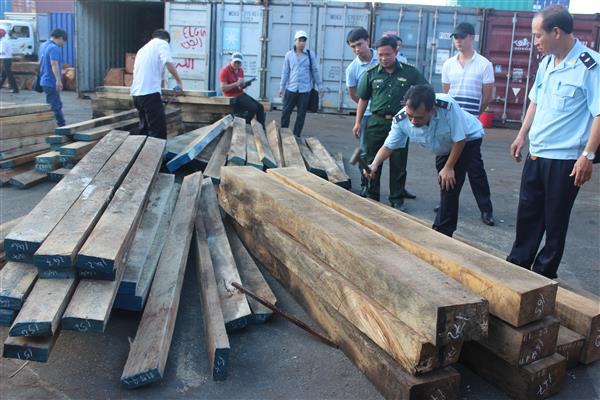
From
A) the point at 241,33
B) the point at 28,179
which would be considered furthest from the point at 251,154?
the point at 241,33

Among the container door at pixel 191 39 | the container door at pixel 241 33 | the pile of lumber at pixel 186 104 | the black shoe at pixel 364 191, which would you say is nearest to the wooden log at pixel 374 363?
the black shoe at pixel 364 191

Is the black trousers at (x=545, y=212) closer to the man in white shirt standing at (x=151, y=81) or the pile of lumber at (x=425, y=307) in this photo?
the pile of lumber at (x=425, y=307)

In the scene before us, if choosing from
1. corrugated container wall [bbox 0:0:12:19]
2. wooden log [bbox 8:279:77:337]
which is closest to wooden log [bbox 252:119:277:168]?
wooden log [bbox 8:279:77:337]

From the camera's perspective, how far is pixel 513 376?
282 centimetres

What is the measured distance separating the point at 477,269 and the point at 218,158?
167 inches

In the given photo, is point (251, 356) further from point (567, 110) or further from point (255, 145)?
point (255, 145)

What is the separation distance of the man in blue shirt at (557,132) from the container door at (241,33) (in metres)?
11.1

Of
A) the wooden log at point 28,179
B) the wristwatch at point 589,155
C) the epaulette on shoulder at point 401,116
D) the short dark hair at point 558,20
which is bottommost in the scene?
the wooden log at point 28,179

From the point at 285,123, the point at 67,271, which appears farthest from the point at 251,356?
the point at 285,123

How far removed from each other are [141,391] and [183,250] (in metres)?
1.24

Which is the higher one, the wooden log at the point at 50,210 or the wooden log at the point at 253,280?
the wooden log at the point at 50,210

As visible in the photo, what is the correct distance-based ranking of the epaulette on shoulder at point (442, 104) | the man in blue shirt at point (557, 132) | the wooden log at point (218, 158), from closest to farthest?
the man in blue shirt at point (557, 132), the epaulette on shoulder at point (442, 104), the wooden log at point (218, 158)

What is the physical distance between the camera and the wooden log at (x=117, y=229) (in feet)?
9.36

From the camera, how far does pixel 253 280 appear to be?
12.7ft
